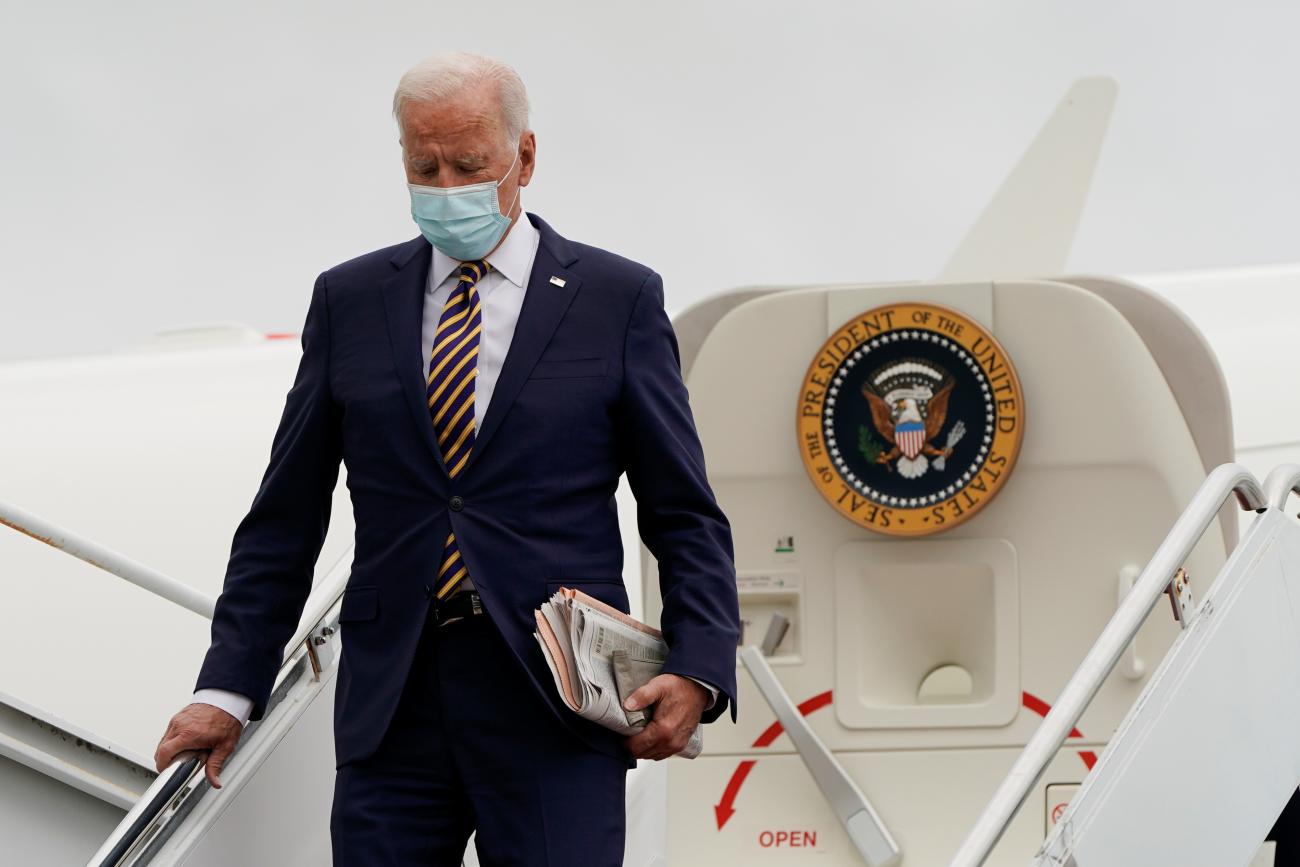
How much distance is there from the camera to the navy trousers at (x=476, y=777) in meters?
2.30

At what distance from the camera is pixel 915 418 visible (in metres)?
4.64

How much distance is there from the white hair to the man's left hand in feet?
2.62

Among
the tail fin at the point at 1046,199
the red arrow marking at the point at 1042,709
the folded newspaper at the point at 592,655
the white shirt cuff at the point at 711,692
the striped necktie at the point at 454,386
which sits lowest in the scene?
the red arrow marking at the point at 1042,709

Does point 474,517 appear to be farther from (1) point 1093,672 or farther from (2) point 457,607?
(1) point 1093,672

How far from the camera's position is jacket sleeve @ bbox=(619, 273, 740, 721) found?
2367 mm

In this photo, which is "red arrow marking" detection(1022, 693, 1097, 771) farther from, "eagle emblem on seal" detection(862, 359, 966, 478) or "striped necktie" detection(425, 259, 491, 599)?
"striped necktie" detection(425, 259, 491, 599)

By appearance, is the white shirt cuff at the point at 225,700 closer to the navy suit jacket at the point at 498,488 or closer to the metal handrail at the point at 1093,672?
the navy suit jacket at the point at 498,488

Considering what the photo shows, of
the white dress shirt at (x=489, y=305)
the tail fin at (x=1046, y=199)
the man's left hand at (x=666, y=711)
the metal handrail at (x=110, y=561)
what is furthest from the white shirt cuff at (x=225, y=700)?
the tail fin at (x=1046, y=199)

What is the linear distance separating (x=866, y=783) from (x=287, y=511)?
261 cm

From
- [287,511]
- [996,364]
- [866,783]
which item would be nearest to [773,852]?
[866,783]

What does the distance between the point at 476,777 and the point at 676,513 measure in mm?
464

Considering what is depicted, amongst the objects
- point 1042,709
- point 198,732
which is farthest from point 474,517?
point 1042,709

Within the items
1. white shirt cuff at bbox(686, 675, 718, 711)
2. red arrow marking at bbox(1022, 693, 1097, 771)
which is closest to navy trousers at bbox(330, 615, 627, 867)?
white shirt cuff at bbox(686, 675, 718, 711)

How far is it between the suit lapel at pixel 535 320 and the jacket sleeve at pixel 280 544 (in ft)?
0.94
